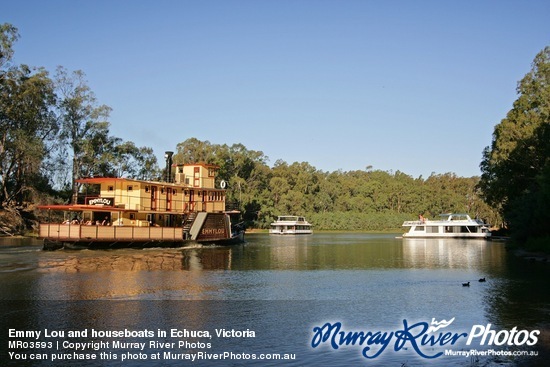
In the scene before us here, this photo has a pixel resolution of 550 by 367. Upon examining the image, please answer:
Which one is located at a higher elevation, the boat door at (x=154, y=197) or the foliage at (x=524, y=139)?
the foliage at (x=524, y=139)

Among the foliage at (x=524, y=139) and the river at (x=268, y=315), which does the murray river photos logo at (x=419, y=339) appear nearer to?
the river at (x=268, y=315)

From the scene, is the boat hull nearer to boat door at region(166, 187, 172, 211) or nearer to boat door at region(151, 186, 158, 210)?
boat door at region(166, 187, 172, 211)

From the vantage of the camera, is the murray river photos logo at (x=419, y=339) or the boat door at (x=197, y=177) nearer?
the murray river photos logo at (x=419, y=339)

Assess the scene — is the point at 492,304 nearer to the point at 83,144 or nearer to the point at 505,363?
the point at 505,363

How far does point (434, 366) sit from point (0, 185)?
65566mm

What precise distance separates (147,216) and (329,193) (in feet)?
311

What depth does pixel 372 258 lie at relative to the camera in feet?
140

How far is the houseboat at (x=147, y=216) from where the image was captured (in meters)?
43.9

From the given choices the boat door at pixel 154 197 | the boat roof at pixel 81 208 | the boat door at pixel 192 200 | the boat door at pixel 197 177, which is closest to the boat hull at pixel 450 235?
the boat door at pixel 197 177

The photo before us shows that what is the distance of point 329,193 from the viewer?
143 m

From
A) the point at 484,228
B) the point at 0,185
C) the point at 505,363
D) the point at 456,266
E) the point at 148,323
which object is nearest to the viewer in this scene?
the point at 505,363

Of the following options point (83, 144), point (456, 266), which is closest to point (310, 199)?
point (83, 144)

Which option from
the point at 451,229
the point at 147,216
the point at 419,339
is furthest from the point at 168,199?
the point at 451,229

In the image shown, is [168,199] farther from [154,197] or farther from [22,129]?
[22,129]
